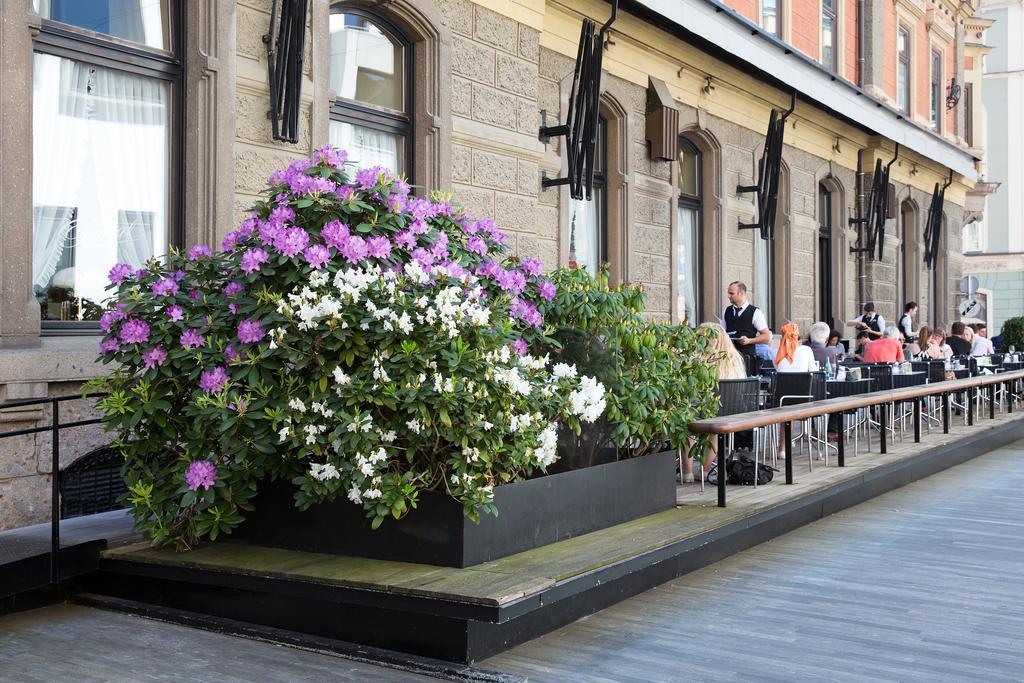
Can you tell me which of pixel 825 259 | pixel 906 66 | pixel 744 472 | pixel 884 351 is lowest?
pixel 744 472

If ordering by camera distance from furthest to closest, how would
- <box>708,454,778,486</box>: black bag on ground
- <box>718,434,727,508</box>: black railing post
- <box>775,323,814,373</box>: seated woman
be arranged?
1. <box>775,323,814,373</box>: seated woman
2. <box>708,454,778,486</box>: black bag on ground
3. <box>718,434,727,508</box>: black railing post

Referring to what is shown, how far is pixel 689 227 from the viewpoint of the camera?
15.2 meters

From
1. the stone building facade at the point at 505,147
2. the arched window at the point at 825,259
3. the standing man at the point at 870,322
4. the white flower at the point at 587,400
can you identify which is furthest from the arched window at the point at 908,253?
the white flower at the point at 587,400

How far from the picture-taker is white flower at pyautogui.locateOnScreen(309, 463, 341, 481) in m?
4.85

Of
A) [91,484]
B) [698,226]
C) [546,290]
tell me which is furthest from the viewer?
[698,226]

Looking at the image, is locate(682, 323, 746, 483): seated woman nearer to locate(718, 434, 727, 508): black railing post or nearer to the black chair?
locate(718, 434, 727, 508): black railing post

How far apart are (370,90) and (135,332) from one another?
4.57 m

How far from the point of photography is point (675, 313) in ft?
45.9

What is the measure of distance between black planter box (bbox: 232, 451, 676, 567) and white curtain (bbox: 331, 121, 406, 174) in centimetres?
411

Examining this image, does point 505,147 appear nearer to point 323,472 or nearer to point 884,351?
point 323,472

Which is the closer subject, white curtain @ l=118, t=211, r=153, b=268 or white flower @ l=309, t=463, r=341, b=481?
white flower @ l=309, t=463, r=341, b=481

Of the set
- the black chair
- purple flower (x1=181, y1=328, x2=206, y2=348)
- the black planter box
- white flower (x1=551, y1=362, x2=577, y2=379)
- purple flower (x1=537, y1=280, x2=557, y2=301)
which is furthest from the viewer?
the black chair

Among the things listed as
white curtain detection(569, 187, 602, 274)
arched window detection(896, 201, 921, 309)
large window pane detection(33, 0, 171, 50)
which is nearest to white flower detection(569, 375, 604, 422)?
large window pane detection(33, 0, 171, 50)

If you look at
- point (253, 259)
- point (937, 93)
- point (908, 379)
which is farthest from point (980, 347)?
point (253, 259)
